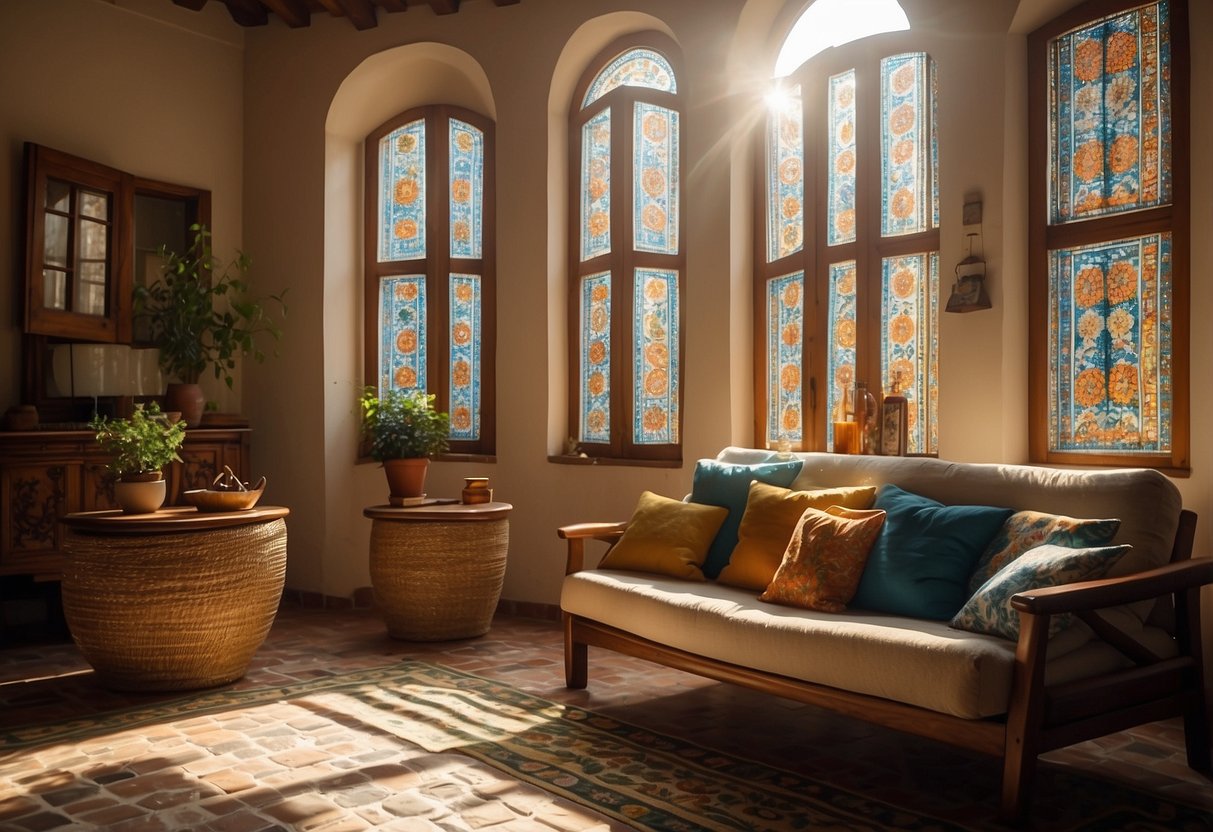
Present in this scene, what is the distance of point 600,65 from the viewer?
5859 mm

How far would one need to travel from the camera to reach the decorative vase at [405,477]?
211 inches

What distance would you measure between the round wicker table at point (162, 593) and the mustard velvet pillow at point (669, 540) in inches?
60.8

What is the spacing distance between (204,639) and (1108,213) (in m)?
3.98

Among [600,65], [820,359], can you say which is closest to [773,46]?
[600,65]

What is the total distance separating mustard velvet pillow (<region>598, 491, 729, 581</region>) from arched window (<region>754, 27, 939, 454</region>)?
1012mm

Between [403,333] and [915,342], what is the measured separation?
3.39m

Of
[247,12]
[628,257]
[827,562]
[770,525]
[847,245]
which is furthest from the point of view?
[247,12]

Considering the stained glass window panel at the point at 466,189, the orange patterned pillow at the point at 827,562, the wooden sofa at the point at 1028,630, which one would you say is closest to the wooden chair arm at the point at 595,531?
the wooden sofa at the point at 1028,630

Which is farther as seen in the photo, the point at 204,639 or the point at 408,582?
the point at 408,582

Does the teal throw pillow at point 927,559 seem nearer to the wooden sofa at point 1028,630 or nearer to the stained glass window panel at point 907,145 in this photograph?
the wooden sofa at point 1028,630

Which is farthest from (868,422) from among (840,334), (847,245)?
(847,245)

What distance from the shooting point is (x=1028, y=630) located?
2615 millimetres

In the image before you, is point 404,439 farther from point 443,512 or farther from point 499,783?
point 499,783

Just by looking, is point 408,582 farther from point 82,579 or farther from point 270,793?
point 270,793
